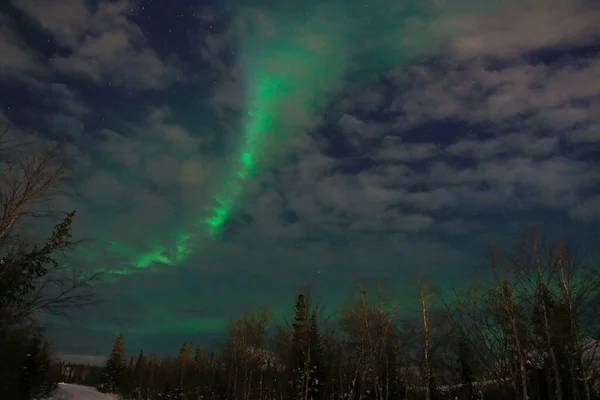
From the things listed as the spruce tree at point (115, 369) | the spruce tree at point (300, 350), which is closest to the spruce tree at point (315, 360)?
the spruce tree at point (300, 350)

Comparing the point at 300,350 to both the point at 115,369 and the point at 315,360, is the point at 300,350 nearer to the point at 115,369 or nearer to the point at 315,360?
the point at 315,360

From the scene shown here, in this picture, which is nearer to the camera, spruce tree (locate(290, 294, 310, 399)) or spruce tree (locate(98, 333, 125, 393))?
spruce tree (locate(290, 294, 310, 399))

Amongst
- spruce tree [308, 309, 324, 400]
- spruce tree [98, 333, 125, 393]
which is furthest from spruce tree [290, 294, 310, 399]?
spruce tree [98, 333, 125, 393]

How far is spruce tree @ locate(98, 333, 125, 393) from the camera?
102m

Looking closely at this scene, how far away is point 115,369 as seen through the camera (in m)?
104

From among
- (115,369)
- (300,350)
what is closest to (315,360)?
(300,350)

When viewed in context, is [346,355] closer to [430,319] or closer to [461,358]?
[461,358]

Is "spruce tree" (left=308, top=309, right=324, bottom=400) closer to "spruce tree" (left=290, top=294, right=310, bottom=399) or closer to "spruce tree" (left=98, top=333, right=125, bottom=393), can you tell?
"spruce tree" (left=290, top=294, right=310, bottom=399)

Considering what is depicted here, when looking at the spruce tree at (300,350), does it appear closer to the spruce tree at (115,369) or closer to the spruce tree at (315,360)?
the spruce tree at (315,360)

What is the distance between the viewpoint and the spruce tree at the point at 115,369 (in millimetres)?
102062

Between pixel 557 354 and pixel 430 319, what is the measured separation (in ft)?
27.5

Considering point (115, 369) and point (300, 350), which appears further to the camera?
point (115, 369)

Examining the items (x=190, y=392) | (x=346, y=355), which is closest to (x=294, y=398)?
(x=346, y=355)

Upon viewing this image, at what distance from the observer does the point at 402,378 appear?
1812 inches
